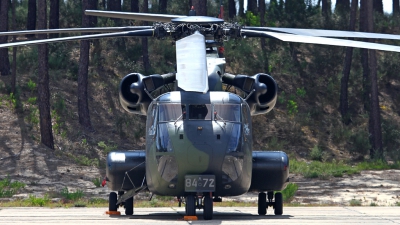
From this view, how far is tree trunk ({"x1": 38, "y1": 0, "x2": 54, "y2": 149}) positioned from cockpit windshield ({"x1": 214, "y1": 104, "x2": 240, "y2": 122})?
15058 millimetres

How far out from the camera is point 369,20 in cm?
3139

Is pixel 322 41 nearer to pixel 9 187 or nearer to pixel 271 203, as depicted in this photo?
pixel 271 203

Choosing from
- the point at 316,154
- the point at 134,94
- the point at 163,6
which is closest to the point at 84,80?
the point at 316,154

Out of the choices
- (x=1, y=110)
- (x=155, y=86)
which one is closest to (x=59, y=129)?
(x=1, y=110)

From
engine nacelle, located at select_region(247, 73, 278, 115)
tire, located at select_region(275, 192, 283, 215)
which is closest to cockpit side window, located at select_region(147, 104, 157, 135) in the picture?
engine nacelle, located at select_region(247, 73, 278, 115)

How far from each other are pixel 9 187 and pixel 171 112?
12.5m

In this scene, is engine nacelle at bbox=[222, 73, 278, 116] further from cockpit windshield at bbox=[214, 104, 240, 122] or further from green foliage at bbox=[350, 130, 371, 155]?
green foliage at bbox=[350, 130, 371, 155]

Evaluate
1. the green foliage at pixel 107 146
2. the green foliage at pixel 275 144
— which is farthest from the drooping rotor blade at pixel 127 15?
the green foliage at pixel 275 144

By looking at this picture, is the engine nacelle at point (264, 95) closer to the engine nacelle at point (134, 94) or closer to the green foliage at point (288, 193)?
the engine nacelle at point (134, 94)

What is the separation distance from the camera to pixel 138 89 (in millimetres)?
15484

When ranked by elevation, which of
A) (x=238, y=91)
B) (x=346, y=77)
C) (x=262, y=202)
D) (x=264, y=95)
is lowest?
(x=262, y=202)

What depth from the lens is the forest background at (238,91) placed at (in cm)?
3112

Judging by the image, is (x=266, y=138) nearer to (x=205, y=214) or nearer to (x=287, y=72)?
(x=287, y=72)

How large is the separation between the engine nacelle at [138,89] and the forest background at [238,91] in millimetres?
11972
